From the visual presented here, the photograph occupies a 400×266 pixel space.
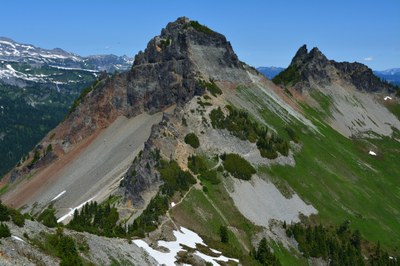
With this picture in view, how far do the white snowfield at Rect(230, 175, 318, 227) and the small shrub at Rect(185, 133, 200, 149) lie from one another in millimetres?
13346

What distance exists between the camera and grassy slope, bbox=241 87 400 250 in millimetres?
115688

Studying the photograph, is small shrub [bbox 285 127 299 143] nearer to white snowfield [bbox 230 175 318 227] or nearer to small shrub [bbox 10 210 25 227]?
white snowfield [bbox 230 175 318 227]

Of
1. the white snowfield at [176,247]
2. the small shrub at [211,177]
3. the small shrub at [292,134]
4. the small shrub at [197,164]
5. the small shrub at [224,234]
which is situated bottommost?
the small shrub at [224,234]

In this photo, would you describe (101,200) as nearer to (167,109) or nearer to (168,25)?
(167,109)

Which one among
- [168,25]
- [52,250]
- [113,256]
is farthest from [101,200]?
Result: [168,25]

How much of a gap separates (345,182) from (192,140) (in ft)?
170

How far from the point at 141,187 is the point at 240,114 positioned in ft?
163

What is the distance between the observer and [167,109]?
155 metres

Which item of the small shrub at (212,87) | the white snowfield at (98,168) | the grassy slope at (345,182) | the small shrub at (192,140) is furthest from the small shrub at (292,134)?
the small shrub at (192,140)

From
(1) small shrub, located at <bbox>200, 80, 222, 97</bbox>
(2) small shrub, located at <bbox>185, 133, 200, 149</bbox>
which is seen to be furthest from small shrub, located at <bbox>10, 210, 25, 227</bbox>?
(1) small shrub, located at <bbox>200, 80, 222, 97</bbox>

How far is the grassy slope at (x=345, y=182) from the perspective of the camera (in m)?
116

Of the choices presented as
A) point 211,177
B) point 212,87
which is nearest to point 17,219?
point 211,177

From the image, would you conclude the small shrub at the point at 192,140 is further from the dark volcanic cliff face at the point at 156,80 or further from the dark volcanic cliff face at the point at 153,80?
the dark volcanic cliff face at the point at 153,80

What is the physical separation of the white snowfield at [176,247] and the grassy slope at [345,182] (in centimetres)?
4300
